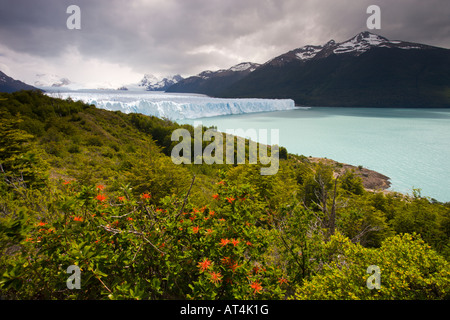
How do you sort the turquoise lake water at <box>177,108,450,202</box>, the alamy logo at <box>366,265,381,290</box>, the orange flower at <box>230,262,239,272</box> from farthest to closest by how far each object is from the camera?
the turquoise lake water at <box>177,108,450,202</box> < the alamy logo at <box>366,265,381,290</box> < the orange flower at <box>230,262,239,272</box>

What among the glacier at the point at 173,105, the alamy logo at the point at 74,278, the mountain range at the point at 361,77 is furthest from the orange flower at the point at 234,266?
the mountain range at the point at 361,77

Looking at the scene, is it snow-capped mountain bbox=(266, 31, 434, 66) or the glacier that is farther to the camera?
snow-capped mountain bbox=(266, 31, 434, 66)

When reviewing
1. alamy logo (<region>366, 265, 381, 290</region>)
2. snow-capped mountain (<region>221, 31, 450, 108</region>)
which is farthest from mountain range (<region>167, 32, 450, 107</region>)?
alamy logo (<region>366, 265, 381, 290</region>)

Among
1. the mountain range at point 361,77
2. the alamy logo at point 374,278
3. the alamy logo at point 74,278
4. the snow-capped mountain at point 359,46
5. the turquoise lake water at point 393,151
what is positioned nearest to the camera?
the alamy logo at point 74,278

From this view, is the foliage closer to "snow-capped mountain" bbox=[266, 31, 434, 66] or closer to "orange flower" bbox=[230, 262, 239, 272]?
"orange flower" bbox=[230, 262, 239, 272]

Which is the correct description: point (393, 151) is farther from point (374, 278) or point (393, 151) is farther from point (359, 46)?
point (359, 46)

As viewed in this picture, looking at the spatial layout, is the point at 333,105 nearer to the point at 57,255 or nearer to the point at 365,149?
the point at 365,149

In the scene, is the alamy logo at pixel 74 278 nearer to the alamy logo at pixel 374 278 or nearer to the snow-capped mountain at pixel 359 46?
the alamy logo at pixel 374 278
